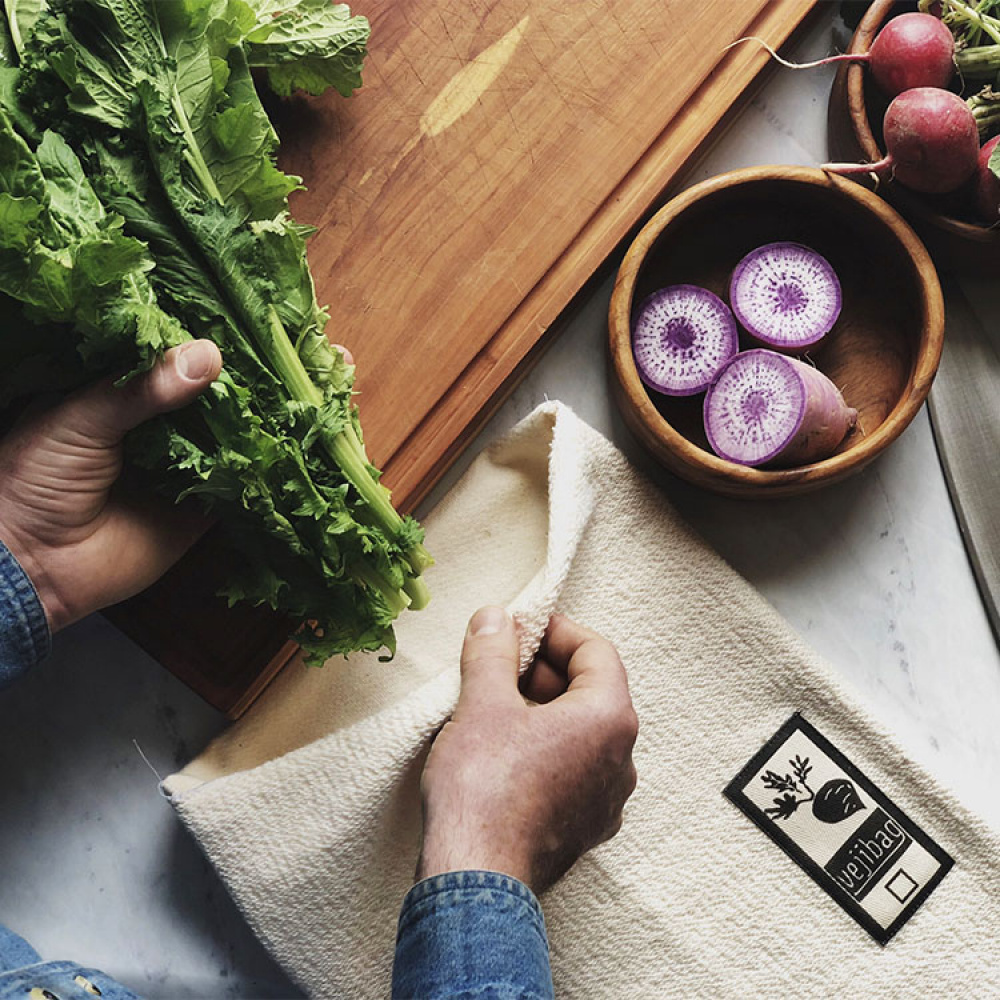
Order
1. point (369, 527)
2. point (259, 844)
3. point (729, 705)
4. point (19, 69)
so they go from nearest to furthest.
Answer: point (19, 69) < point (369, 527) < point (259, 844) < point (729, 705)

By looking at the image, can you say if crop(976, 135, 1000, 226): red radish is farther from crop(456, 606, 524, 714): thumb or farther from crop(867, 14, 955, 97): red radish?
crop(456, 606, 524, 714): thumb

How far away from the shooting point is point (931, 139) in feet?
3.84

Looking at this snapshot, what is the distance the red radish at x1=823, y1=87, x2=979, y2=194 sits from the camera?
3.84 feet

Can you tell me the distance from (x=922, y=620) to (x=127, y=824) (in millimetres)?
1146

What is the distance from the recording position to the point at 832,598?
138 centimetres

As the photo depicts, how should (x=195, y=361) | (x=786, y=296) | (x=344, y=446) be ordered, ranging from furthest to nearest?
1. (x=786, y=296)
2. (x=344, y=446)
3. (x=195, y=361)

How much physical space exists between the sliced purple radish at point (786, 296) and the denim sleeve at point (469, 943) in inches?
29.4

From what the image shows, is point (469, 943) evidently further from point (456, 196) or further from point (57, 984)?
point (456, 196)

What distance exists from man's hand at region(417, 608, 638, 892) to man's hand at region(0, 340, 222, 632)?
0.39m

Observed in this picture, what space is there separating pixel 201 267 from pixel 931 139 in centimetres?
87

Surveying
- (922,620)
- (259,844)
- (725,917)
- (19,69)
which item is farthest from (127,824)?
(922,620)

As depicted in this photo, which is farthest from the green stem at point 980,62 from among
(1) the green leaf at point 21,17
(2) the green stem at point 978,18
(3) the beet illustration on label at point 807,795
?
(1) the green leaf at point 21,17

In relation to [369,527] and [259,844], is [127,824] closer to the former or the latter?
[259,844]

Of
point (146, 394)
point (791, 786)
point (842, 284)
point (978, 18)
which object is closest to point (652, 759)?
point (791, 786)
